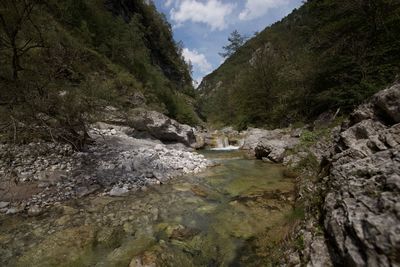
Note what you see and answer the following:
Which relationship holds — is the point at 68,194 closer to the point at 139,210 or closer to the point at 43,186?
the point at 43,186

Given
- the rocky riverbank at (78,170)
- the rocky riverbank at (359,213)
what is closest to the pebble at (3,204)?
the rocky riverbank at (78,170)

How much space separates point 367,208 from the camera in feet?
8.80

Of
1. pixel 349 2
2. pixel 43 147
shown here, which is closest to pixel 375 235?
pixel 43 147

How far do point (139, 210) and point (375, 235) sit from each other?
17.7 ft

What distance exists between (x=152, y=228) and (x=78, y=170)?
4.20 metres

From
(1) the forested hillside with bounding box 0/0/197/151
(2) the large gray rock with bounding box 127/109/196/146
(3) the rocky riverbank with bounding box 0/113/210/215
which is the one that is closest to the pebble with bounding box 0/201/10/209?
(3) the rocky riverbank with bounding box 0/113/210/215

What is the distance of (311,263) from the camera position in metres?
2.98

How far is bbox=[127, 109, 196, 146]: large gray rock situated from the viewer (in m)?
15.3

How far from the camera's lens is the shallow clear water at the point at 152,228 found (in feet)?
15.0

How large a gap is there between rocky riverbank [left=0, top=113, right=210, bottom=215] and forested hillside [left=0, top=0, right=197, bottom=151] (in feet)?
2.04

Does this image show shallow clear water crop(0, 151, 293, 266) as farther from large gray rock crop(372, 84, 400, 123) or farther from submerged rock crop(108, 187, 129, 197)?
large gray rock crop(372, 84, 400, 123)

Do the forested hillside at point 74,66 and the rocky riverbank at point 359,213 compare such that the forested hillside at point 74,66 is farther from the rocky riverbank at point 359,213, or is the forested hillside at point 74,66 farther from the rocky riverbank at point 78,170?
the rocky riverbank at point 359,213

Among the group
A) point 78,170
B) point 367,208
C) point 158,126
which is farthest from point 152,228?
point 158,126

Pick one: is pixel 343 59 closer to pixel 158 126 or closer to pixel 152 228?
pixel 158 126
